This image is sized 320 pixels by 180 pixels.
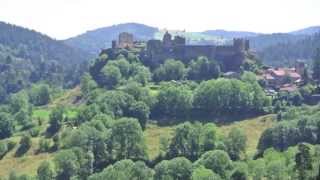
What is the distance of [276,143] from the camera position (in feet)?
364

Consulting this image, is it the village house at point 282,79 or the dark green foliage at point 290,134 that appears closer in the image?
the dark green foliage at point 290,134

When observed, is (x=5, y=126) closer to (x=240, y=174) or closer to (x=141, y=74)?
(x=141, y=74)

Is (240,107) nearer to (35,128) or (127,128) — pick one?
(127,128)

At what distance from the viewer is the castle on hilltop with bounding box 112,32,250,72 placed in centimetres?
17600

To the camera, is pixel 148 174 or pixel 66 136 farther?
pixel 66 136

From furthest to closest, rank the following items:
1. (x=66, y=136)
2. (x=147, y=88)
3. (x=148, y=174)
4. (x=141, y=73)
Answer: (x=141, y=73) < (x=147, y=88) < (x=66, y=136) < (x=148, y=174)

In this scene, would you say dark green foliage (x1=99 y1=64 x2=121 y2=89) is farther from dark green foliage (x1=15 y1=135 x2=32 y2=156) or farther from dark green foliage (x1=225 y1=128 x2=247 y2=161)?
dark green foliage (x1=225 y1=128 x2=247 y2=161)

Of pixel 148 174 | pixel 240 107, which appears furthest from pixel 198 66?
pixel 148 174

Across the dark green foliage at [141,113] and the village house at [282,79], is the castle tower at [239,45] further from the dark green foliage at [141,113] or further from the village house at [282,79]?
the dark green foliage at [141,113]

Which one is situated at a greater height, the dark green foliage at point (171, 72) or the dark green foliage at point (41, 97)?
the dark green foliage at point (171, 72)

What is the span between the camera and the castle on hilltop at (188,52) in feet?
577

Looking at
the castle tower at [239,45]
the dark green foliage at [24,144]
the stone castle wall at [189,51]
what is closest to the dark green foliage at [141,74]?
the stone castle wall at [189,51]

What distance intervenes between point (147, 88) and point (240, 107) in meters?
23.1

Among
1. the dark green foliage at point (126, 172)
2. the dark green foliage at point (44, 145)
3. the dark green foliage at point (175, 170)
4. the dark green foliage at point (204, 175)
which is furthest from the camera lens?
the dark green foliage at point (44, 145)
